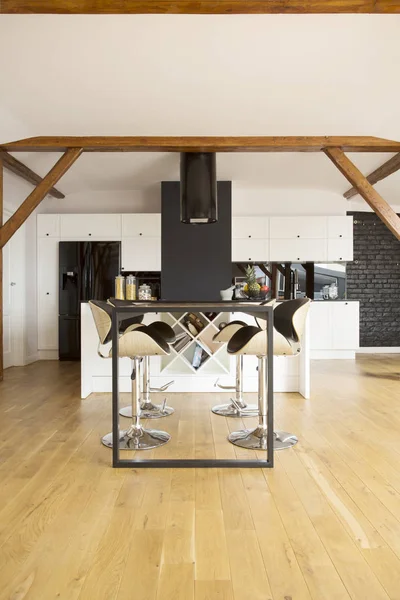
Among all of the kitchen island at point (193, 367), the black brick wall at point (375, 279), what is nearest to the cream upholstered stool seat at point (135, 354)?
the kitchen island at point (193, 367)

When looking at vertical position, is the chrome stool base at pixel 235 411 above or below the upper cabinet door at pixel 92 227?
below

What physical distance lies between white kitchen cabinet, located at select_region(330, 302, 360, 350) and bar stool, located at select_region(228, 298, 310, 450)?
14.0 feet

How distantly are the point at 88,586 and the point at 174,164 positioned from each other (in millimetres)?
5405

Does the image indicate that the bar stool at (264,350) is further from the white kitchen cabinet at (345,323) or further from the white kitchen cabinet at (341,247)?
the white kitchen cabinet at (341,247)

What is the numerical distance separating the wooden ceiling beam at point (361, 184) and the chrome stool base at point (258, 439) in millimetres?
3115

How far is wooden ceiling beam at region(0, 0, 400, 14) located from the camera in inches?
110

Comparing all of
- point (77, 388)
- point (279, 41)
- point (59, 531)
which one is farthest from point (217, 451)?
point (279, 41)

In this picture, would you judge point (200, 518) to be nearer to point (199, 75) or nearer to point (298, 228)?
point (199, 75)

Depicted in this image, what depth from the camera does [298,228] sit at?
7.28m

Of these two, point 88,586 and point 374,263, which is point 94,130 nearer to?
point 88,586

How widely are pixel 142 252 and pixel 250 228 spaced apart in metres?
1.71

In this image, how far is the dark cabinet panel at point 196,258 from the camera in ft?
21.7

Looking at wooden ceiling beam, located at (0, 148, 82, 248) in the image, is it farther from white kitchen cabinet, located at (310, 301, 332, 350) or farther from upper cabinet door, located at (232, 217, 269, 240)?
white kitchen cabinet, located at (310, 301, 332, 350)

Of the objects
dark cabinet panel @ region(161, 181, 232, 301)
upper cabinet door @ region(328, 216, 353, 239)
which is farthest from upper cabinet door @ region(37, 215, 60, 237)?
upper cabinet door @ region(328, 216, 353, 239)
